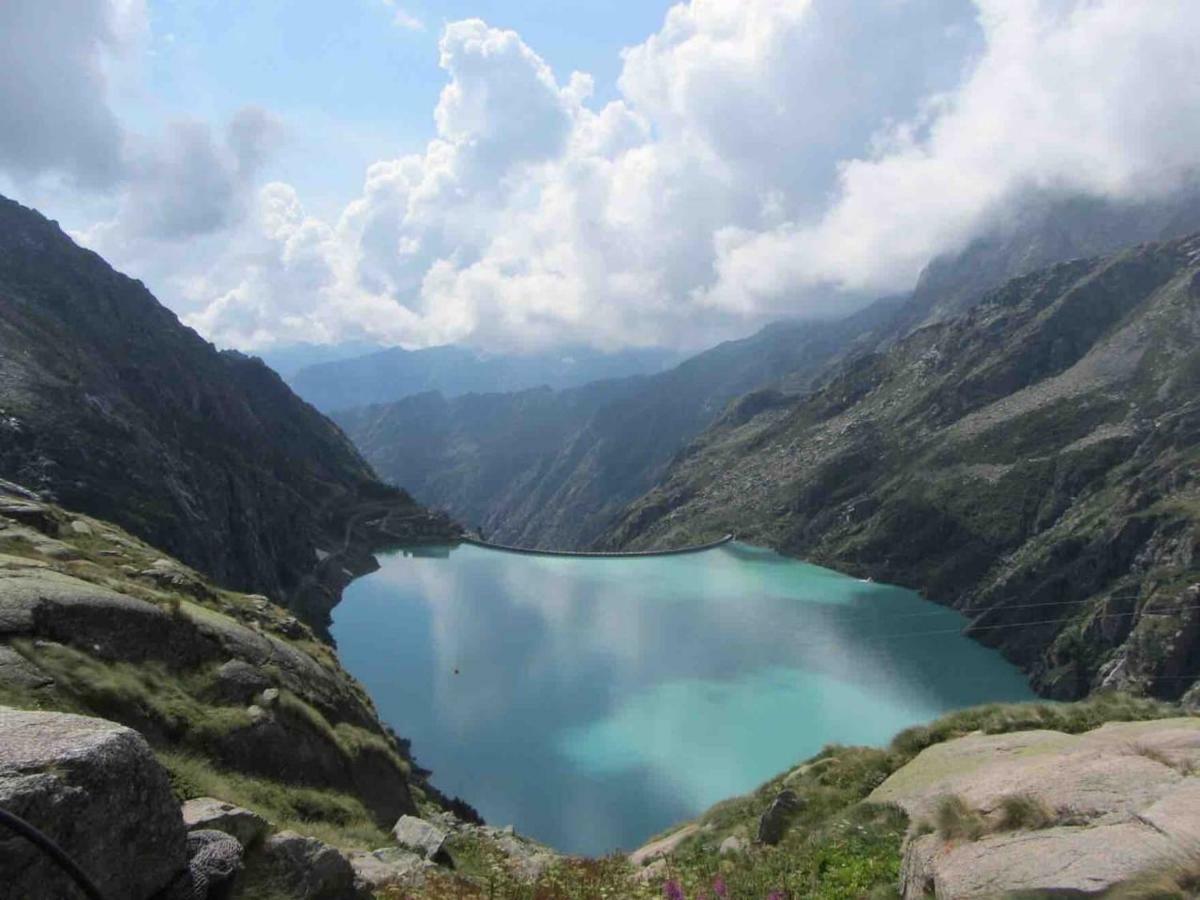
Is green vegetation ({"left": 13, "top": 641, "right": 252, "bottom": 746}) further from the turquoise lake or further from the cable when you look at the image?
the turquoise lake

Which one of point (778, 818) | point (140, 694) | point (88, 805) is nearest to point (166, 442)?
point (140, 694)

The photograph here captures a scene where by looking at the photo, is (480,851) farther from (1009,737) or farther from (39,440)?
(39,440)

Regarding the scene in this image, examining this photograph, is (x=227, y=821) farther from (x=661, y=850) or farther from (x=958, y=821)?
(x=661, y=850)

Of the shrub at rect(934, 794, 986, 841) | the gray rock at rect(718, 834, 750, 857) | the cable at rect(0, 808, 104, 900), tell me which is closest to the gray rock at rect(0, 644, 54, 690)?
the cable at rect(0, 808, 104, 900)

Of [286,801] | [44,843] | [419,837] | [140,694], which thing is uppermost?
[140,694]

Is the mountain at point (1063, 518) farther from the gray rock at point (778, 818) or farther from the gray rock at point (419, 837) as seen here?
the gray rock at point (419, 837)

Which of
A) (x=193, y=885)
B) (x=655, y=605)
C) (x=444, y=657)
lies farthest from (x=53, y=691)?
(x=655, y=605)

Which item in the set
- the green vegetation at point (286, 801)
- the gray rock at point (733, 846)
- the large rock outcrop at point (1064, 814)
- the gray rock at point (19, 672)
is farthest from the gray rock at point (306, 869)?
the gray rock at point (733, 846)
